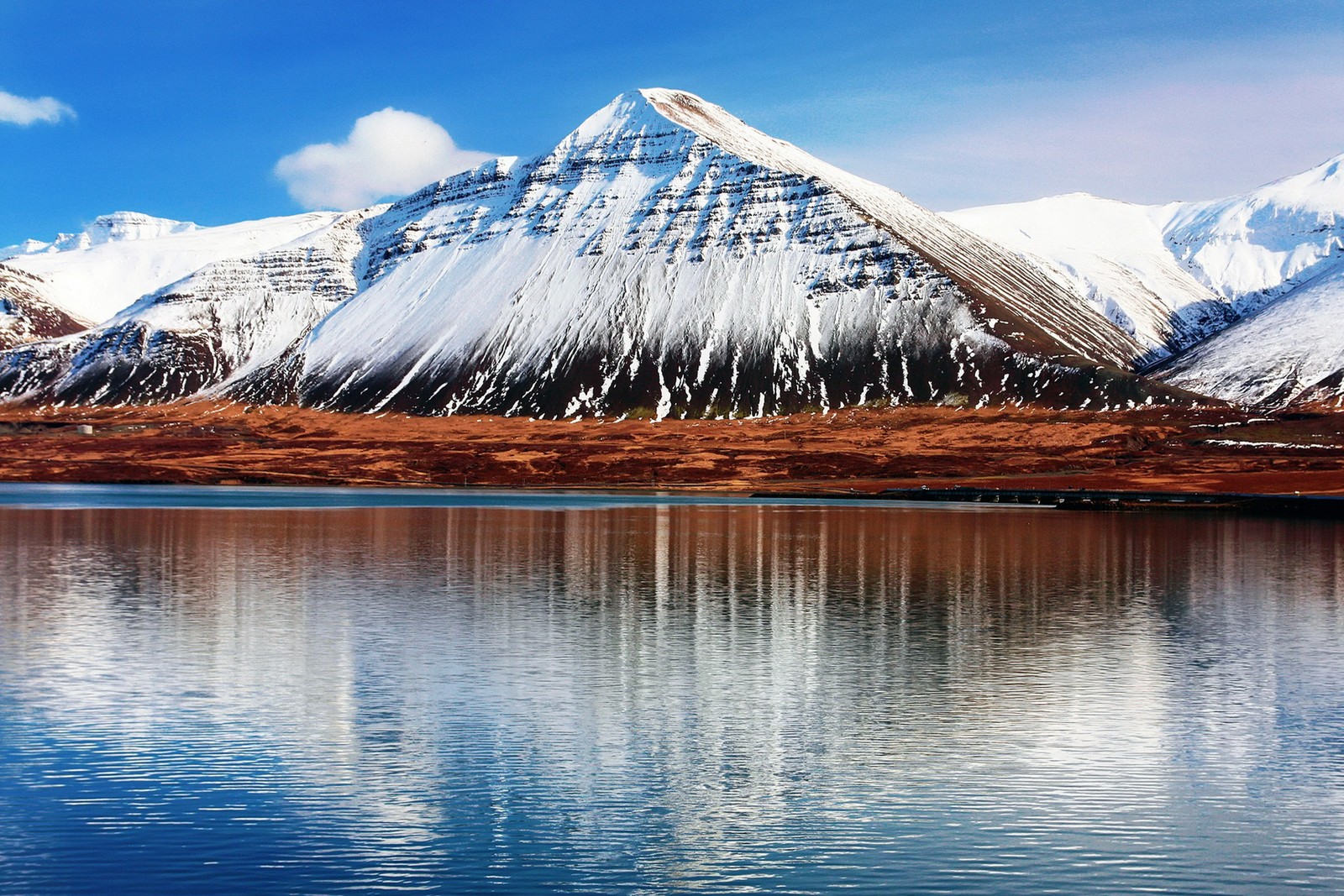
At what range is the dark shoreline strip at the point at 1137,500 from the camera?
125562 millimetres

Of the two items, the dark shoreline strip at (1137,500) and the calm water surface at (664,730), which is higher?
the dark shoreline strip at (1137,500)

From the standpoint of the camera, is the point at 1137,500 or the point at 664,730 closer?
the point at 664,730

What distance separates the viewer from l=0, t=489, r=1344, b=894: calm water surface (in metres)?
23.9

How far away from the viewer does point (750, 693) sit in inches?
1517

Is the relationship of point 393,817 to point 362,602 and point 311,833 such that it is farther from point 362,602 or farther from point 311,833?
point 362,602

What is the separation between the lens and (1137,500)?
435 ft

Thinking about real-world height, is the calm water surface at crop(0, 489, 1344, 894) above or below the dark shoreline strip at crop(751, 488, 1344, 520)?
below

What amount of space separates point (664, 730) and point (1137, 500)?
109 m

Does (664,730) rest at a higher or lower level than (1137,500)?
lower

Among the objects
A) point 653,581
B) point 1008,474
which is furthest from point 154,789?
point 1008,474

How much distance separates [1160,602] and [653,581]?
23.3 metres

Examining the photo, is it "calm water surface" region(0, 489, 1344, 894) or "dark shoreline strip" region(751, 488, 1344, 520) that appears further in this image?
"dark shoreline strip" region(751, 488, 1344, 520)

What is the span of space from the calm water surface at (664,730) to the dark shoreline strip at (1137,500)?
2315 inches

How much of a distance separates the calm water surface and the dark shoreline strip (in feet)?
193
